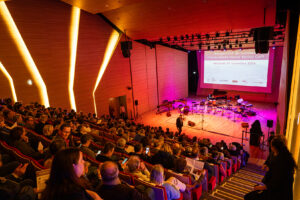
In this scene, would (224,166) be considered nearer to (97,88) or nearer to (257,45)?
(257,45)

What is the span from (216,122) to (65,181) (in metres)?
11.6

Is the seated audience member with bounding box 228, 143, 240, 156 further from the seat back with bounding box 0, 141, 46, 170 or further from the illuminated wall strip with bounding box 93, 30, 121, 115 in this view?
the illuminated wall strip with bounding box 93, 30, 121, 115

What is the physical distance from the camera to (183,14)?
8492 millimetres

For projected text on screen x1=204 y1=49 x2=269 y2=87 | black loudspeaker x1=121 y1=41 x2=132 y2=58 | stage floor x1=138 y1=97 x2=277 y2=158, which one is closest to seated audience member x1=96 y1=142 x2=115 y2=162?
stage floor x1=138 y1=97 x2=277 y2=158

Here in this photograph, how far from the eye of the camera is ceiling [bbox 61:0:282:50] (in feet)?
23.8

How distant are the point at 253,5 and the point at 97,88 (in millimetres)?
8321

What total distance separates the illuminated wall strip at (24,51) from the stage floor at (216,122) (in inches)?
238

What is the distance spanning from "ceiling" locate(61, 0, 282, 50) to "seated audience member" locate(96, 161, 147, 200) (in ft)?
21.7

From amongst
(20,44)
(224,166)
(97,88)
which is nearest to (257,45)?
(224,166)

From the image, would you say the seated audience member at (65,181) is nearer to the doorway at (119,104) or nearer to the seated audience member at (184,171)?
the seated audience member at (184,171)

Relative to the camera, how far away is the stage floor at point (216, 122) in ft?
32.8

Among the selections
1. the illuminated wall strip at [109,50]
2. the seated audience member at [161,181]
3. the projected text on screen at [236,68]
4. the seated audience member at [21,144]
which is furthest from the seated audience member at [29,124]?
the projected text on screen at [236,68]

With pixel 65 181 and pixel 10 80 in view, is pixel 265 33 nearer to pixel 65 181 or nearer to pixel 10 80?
pixel 65 181

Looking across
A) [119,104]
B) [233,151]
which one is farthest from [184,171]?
[119,104]
